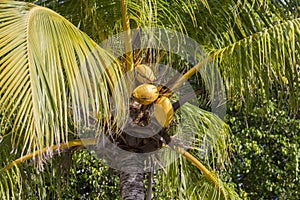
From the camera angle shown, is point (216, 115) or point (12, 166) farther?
point (216, 115)

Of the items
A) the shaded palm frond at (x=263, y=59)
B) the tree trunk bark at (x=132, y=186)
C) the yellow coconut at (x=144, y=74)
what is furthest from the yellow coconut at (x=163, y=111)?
the tree trunk bark at (x=132, y=186)

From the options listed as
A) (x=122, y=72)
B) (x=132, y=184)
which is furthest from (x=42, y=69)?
(x=132, y=184)

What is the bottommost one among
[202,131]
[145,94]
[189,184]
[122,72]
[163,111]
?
[189,184]

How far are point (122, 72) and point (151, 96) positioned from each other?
224 mm

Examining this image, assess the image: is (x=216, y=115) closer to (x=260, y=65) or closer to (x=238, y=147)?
(x=260, y=65)

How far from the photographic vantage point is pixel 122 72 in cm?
391

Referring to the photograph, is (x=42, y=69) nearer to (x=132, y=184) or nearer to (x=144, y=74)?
(x=144, y=74)

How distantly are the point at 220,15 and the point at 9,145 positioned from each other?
69.5 inches

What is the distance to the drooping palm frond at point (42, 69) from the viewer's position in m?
2.78

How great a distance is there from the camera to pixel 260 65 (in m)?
3.67

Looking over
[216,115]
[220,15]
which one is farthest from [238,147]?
[220,15]

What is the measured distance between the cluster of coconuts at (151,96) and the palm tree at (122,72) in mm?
22

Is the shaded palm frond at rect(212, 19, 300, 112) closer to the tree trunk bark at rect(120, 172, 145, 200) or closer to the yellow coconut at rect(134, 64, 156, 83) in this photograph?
the yellow coconut at rect(134, 64, 156, 83)

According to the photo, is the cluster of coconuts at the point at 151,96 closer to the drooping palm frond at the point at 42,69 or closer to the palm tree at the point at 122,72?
the palm tree at the point at 122,72
